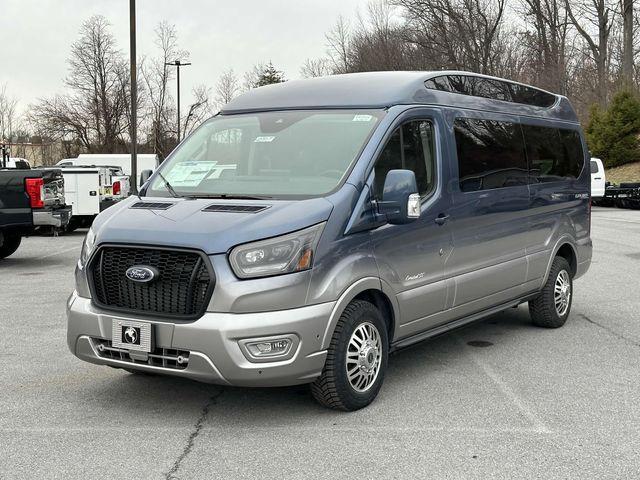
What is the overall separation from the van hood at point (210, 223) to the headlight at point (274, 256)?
0.14 feet

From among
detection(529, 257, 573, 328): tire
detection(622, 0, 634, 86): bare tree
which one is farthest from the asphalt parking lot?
detection(622, 0, 634, 86): bare tree

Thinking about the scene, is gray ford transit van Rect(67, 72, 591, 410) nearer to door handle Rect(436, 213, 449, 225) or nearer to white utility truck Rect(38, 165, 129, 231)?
door handle Rect(436, 213, 449, 225)

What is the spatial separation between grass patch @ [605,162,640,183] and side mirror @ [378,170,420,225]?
3482 cm

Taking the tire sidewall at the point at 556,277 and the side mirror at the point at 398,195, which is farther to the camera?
the tire sidewall at the point at 556,277

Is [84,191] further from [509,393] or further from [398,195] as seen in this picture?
[509,393]

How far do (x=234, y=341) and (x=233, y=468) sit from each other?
0.72m

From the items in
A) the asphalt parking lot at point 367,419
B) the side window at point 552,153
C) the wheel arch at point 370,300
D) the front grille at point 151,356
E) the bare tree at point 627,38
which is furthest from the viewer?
the bare tree at point 627,38

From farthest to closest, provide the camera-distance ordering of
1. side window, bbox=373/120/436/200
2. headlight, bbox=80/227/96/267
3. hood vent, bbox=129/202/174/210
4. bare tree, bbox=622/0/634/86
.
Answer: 1. bare tree, bbox=622/0/634/86
2. side window, bbox=373/120/436/200
3. hood vent, bbox=129/202/174/210
4. headlight, bbox=80/227/96/267

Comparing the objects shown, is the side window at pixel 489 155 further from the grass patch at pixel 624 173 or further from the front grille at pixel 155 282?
the grass patch at pixel 624 173

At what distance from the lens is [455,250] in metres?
5.97

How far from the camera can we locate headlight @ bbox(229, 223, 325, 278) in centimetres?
447

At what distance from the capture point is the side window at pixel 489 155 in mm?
6184

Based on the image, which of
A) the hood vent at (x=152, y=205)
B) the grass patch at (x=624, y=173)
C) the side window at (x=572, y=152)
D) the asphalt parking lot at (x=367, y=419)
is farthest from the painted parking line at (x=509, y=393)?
the grass patch at (x=624, y=173)

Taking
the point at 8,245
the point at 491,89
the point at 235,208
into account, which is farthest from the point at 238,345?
the point at 8,245
